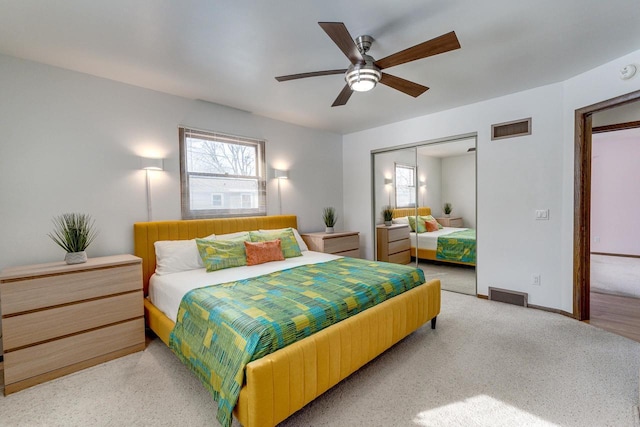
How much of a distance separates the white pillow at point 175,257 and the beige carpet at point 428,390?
73cm

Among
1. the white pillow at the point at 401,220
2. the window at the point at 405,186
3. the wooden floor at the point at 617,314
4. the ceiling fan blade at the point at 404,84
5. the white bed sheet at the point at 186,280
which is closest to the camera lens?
the ceiling fan blade at the point at 404,84

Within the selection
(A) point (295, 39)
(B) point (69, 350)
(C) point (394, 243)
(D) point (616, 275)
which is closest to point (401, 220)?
(C) point (394, 243)

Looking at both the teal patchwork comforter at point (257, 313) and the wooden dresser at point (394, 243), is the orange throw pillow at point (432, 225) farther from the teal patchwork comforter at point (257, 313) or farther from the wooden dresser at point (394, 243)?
the teal patchwork comforter at point (257, 313)

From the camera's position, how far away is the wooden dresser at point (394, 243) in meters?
4.64

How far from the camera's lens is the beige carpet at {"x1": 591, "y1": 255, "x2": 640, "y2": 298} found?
12.7 feet

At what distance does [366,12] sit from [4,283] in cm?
319

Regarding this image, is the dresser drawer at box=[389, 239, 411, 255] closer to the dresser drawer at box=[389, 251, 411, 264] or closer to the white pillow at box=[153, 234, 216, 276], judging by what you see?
the dresser drawer at box=[389, 251, 411, 264]

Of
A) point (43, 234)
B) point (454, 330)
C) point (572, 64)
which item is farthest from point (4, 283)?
point (572, 64)

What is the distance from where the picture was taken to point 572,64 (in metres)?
2.71

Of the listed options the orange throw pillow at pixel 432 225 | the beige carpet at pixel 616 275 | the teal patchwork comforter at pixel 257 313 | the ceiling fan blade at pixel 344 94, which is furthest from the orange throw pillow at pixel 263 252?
the beige carpet at pixel 616 275

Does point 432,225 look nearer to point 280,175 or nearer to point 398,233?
point 398,233

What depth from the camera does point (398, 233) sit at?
15.5 ft

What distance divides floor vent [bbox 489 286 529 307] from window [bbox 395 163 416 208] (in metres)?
1.65

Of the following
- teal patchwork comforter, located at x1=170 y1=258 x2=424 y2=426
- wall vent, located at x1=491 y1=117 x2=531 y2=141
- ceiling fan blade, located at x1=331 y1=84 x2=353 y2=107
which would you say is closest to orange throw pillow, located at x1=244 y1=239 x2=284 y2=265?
teal patchwork comforter, located at x1=170 y1=258 x2=424 y2=426
